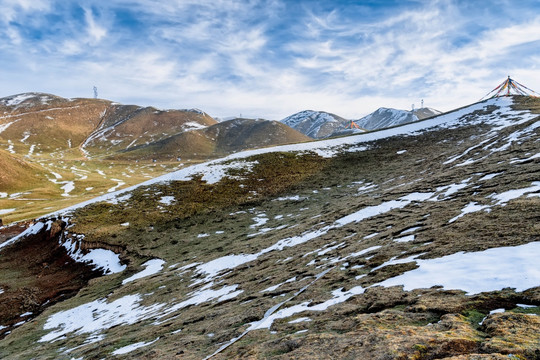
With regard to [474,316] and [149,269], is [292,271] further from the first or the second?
[149,269]

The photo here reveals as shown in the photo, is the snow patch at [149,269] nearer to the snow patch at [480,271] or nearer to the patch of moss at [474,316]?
the snow patch at [480,271]

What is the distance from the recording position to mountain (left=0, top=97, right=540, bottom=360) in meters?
5.93

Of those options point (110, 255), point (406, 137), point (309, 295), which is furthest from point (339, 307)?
point (406, 137)

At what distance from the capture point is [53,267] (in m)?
29.6

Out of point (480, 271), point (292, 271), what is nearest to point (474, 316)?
point (480, 271)

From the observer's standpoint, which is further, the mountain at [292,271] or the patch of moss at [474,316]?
the mountain at [292,271]

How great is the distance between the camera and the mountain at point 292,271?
5.93m

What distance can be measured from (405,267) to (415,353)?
5.09 meters

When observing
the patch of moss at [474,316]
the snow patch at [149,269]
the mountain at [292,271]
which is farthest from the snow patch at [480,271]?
the snow patch at [149,269]

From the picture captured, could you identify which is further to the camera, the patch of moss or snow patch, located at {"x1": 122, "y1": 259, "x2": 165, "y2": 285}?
snow patch, located at {"x1": 122, "y1": 259, "x2": 165, "y2": 285}

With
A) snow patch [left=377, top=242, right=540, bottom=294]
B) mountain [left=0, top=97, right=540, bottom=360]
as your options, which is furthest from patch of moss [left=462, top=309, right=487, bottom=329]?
snow patch [left=377, top=242, right=540, bottom=294]

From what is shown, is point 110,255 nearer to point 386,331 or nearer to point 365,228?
point 365,228

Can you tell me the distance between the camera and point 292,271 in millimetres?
13516

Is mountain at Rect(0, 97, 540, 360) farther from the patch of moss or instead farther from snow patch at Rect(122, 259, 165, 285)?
snow patch at Rect(122, 259, 165, 285)
